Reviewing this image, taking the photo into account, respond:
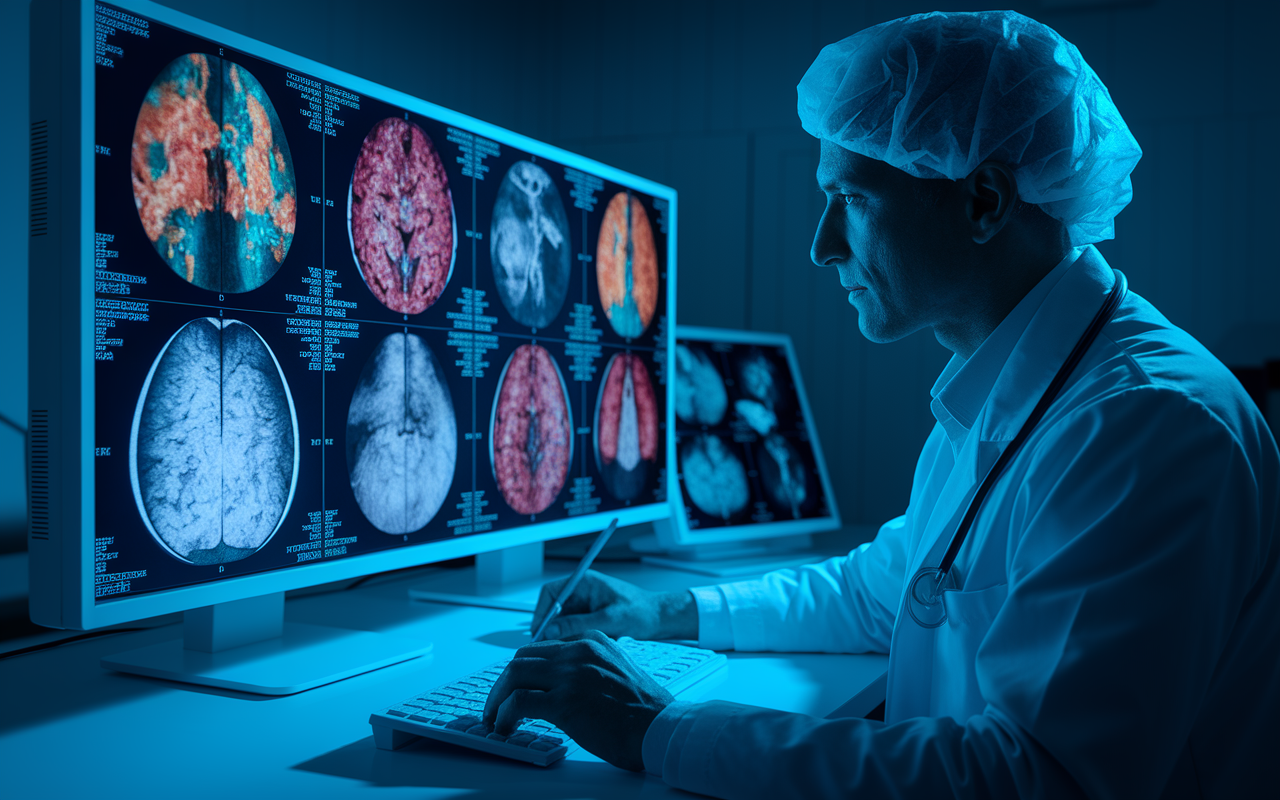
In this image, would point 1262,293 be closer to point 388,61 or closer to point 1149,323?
point 1149,323

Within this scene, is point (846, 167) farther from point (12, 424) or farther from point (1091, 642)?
point (12, 424)

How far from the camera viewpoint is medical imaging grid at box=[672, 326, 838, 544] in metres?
1.91

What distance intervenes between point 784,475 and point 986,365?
1.04m

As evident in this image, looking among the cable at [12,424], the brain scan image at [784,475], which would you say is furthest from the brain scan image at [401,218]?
the brain scan image at [784,475]

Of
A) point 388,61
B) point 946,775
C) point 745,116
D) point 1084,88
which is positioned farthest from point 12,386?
point 745,116

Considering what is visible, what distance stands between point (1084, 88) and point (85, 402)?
3.38 ft

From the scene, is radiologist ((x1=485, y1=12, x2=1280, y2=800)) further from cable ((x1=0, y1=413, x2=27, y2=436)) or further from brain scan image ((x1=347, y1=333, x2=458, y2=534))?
cable ((x1=0, y1=413, x2=27, y2=436))

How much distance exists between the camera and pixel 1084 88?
983mm

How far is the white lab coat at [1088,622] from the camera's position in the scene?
67 centimetres

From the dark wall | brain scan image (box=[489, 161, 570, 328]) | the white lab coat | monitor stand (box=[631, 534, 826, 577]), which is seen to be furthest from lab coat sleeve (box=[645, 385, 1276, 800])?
the dark wall

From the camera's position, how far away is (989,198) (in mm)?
995

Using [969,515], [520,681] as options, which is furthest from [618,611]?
[969,515]

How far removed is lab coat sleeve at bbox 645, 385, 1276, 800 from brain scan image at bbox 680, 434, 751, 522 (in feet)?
3.61

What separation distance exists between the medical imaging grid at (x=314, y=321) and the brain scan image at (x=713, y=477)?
35 cm
